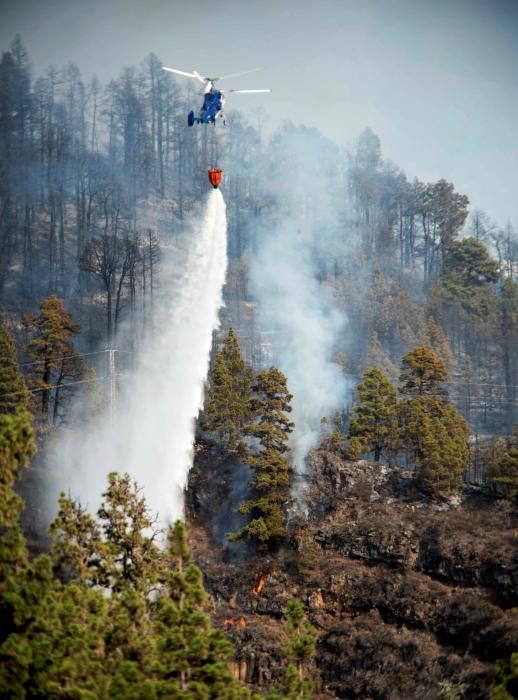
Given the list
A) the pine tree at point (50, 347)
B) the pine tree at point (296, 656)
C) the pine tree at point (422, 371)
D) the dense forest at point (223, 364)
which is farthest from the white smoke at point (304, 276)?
the pine tree at point (296, 656)

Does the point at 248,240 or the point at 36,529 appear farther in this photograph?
the point at 248,240

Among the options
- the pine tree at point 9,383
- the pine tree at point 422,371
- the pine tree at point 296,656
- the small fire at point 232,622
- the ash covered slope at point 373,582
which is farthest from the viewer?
the pine tree at point 422,371

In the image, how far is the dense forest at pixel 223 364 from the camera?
30281 millimetres

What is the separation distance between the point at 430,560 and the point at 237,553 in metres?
10.2

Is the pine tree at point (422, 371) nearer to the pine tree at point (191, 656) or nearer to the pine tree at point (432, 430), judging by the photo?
the pine tree at point (432, 430)

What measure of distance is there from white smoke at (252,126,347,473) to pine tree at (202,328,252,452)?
388cm

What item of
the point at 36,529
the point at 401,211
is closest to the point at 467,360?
the point at 401,211

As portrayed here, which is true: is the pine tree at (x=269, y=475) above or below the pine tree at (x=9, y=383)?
below

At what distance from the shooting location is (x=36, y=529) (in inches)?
2095

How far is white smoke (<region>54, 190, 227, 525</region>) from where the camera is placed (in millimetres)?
57312

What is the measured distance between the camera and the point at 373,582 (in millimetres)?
51406

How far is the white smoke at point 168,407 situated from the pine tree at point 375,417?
9.94 meters

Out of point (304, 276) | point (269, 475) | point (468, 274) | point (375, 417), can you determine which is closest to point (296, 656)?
point (269, 475)

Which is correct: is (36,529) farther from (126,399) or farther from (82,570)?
(82,570)
